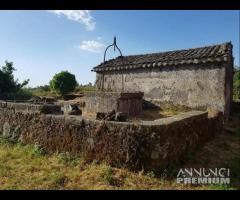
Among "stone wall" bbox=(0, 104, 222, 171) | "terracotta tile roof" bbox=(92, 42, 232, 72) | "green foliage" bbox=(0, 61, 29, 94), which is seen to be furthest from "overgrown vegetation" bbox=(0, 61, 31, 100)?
"stone wall" bbox=(0, 104, 222, 171)

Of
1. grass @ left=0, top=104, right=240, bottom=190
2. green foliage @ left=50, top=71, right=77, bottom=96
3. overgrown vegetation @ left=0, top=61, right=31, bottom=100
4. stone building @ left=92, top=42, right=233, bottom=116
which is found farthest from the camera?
green foliage @ left=50, top=71, right=77, bottom=96

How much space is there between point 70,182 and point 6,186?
1.13 meters

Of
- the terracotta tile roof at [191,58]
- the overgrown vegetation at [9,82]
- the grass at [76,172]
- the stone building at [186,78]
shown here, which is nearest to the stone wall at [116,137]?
the grass at [76,172]

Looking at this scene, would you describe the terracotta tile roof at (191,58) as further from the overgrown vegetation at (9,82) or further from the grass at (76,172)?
the overgrown vegetation at (9,82)

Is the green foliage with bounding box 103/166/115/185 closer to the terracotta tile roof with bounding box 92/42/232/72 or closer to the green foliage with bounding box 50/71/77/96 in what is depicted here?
the terracotta tile roof with bounding box 92/42/232/72

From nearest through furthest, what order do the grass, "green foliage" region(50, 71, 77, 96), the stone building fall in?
the grass < the stone building < "green foliage" region(50, 71, 77, 96)

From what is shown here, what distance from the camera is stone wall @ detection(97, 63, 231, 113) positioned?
1280 cm

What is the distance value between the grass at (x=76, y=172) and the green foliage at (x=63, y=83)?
17.4 m

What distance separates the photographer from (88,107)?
12.2 meters

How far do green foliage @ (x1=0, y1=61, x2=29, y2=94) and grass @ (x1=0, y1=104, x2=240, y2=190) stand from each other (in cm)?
1588

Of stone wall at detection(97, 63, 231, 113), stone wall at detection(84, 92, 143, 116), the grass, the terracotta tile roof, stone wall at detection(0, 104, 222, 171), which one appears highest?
the terracotta tile roof

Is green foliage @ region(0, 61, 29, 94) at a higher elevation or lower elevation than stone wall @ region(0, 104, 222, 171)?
higher
